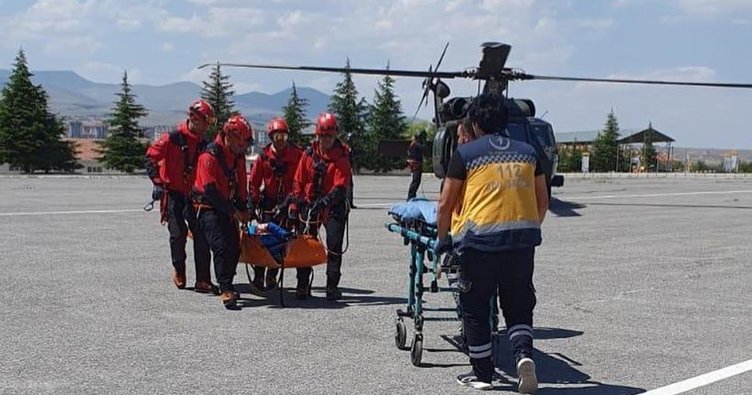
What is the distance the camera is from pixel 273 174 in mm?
9984

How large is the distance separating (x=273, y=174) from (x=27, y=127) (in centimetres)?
4783

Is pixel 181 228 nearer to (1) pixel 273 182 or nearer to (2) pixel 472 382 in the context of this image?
(1) pixel 273 182

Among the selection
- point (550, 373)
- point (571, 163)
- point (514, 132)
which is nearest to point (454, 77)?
point (514, 132)

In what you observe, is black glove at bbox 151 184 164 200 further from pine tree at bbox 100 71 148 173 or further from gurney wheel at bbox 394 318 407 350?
pine tree at bbox 100 71 148 173

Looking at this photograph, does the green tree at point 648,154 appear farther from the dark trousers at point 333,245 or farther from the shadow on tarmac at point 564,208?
the dark trousers at point 333,245

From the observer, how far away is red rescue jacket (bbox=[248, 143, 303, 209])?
9969 millimetres

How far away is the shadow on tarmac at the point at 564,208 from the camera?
22059 mm

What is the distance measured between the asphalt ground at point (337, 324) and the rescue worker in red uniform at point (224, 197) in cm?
46

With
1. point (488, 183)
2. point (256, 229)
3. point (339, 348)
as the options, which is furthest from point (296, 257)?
point (488, 183)

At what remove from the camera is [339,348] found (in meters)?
7.37

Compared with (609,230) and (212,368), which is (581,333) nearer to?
(212,368)

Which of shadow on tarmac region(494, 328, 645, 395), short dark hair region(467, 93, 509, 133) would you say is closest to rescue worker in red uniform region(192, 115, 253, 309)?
shadow on tarmac region(494, 328, 645, 395)

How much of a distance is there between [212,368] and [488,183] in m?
2.44

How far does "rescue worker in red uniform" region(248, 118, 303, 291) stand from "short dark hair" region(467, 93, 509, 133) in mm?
3968
